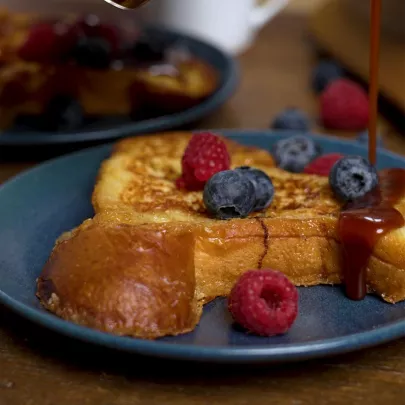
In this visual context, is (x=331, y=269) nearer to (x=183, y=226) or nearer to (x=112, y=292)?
(x=183, y=226)

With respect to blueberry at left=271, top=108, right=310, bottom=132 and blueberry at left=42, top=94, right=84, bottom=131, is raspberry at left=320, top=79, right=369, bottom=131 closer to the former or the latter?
blueberry at left=271, top=108, right=310, bottom=132

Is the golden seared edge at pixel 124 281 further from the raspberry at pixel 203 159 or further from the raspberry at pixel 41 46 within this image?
the raspberry at pixel 41 46

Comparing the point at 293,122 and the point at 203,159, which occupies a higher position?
the point at 203,159

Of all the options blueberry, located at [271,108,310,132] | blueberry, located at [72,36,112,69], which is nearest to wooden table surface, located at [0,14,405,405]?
blueberry, located at [271,108,310,132]

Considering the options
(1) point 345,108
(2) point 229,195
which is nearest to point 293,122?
(1) point 345,108

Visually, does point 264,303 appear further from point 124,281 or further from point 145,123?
point 145,123
